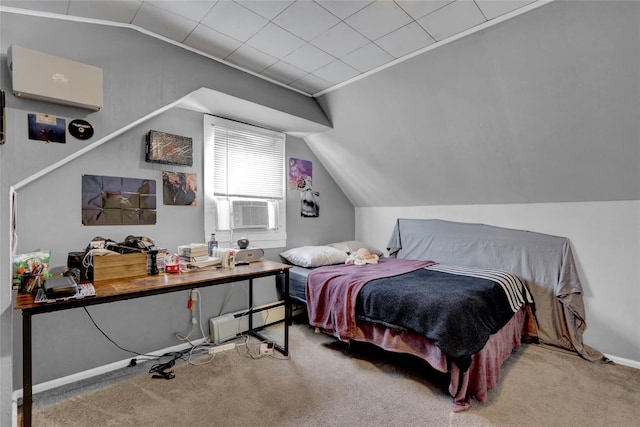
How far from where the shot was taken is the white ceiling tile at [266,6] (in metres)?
1.88

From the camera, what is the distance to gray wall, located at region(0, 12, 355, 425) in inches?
69.1

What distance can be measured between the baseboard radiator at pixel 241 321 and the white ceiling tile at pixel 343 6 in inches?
102

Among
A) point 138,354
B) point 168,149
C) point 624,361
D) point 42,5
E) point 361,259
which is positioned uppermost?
point 42,5

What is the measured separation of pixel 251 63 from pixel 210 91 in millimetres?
431

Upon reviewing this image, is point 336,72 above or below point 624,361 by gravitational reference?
above

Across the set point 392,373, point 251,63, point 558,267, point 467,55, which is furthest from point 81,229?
point 558,267

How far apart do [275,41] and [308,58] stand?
0.33 meters

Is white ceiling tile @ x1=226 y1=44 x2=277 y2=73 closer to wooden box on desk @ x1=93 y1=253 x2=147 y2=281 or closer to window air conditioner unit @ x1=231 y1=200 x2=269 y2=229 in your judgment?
window air conditioner unit @ x1=231 y1=200 x2=269 y2=229

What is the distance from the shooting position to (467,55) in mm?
2283

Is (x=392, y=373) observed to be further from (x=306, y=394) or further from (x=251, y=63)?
(x=251, y=63)

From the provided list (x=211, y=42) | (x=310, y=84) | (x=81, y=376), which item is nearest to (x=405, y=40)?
(x=310, y=84)

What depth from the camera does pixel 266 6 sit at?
1.91 m

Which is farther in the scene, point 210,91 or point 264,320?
point 264,320

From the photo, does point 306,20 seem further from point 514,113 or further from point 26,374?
point 26,374
